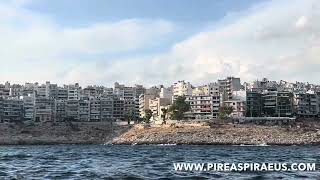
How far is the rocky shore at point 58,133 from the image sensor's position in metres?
170

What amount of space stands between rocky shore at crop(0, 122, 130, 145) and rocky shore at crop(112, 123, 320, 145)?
13.6 m

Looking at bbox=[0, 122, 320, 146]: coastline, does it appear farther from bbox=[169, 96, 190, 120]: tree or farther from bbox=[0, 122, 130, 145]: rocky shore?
bbox=[169, 96, 190, 120]: tree

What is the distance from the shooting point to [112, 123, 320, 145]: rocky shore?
13888cm

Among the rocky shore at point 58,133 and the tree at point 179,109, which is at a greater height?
the tree at point 179,109

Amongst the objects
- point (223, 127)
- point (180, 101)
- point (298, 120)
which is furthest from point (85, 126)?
point (298, 120)

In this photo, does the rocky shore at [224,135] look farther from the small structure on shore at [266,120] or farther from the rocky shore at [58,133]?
the rocky shore at [58,133]

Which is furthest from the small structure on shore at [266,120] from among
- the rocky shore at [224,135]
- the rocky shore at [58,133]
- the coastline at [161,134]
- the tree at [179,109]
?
the rocky shore at [58,133]

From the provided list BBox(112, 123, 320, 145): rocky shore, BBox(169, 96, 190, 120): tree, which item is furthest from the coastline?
BBox(169, 96, 190, 120): tree

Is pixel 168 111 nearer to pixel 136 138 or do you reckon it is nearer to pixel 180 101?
pixel 180 101

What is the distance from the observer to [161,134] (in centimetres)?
14975

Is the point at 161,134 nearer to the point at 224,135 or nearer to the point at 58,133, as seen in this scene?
the point at 224,135

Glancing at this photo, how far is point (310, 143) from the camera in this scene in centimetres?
13625

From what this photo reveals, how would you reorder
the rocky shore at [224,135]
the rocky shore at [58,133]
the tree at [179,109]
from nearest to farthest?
the rocky shore at [224,135]
the rocky shore at [58,133]
the tree at [179,109]

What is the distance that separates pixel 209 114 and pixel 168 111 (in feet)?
69.3
